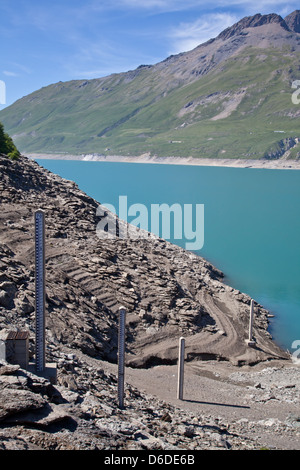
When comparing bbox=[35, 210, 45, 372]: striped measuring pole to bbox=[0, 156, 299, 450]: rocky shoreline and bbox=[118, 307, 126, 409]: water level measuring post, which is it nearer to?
bbox=[0, 156, 299, 450]: rocky shoreline

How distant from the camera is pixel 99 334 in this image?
54.3 ft

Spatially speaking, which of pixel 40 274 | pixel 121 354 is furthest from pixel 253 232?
pixel 40 274

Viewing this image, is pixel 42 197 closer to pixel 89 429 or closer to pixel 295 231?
pixel 89 429

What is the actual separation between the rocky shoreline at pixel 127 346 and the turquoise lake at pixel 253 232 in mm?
2811

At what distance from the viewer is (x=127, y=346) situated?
1727 cm

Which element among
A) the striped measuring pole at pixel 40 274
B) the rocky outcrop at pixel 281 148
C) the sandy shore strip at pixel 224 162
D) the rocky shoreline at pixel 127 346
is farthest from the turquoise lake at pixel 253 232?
the rocky outcrop at pixel 281 148

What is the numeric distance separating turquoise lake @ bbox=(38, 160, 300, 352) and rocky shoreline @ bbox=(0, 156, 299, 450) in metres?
2.81

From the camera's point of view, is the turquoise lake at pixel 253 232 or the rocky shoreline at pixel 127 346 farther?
the turquoise lake at pixel 253 232

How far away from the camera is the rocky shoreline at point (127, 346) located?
7.91 meters

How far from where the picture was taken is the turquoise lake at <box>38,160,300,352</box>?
28.6 metres

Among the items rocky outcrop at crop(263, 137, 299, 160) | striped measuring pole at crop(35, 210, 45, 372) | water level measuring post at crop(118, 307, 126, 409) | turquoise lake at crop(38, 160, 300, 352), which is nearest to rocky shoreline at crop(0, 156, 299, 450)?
water level measuring post at crop(118, 307, 126, 409)

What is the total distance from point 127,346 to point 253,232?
37358 mm

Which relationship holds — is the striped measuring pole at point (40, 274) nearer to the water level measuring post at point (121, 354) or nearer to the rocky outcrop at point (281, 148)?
the water level measuring post at point (121, 354)

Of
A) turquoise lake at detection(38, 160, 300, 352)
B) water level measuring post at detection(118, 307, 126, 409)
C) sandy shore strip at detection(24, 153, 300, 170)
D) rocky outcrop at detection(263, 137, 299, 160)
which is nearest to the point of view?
water level measuring post at detection(118, 307, 126, 409)
